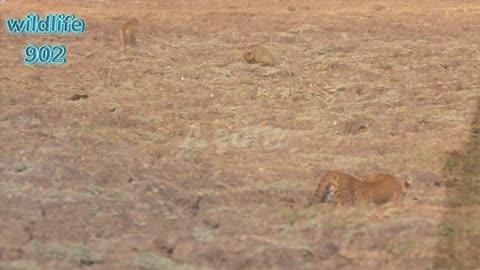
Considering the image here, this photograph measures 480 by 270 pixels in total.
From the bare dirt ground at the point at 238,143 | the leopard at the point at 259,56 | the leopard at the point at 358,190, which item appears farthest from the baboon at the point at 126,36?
the leopard at the point at 358,190

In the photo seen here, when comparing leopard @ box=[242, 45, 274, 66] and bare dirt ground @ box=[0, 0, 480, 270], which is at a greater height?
leopard @ box=[242, 45, 274, 66]

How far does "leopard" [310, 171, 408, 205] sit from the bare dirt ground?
0.28 feet

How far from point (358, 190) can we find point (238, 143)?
5.25 feet

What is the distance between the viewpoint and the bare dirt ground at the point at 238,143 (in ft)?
15.6

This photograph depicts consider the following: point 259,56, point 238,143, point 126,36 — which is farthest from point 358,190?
point 126,36

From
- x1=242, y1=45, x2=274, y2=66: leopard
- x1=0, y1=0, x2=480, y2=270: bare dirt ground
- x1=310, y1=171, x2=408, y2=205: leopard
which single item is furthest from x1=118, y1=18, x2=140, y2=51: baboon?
x1=310, y1=171, x2=408, y2=205: leopard

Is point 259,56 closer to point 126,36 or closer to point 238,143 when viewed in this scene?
point 126,36

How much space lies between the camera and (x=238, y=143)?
22.0 ft

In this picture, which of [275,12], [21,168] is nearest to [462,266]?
[21,168]

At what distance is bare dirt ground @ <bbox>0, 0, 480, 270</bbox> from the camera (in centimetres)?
475

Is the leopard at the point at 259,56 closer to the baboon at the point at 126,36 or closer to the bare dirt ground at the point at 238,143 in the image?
the bare dirt ground at the point at 238,143

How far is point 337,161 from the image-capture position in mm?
6219

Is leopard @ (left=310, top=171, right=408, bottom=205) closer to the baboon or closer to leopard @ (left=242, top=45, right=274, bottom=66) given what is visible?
leopard @ (left=242, top=45, right=274, bottom=66)

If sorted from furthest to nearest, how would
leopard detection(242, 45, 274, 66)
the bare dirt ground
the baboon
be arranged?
the baboon → leopard detection(242, 45, 274, 66) → the bare dirt ground
